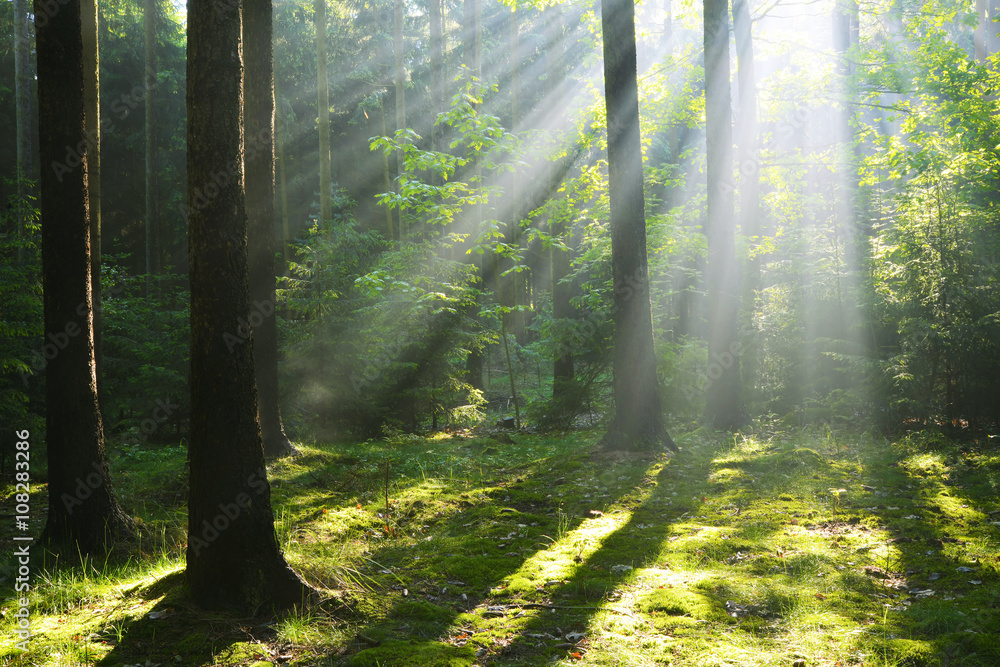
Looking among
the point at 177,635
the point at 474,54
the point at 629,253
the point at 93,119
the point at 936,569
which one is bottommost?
the point at 936,569

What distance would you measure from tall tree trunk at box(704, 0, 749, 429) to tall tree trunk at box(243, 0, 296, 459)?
288 inches

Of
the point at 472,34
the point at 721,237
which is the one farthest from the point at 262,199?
the point at 472,34

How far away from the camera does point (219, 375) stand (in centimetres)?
365

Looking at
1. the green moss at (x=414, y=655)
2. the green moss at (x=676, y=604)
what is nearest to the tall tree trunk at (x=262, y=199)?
the green moss at (x=414, y=655)

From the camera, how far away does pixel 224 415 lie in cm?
365

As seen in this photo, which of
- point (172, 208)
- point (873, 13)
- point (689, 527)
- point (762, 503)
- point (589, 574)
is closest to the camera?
point (589, 574)

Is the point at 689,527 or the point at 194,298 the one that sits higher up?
the point at 194,298

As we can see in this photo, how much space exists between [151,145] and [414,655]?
809 inches

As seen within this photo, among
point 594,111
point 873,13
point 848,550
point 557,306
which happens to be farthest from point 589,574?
point 873,13

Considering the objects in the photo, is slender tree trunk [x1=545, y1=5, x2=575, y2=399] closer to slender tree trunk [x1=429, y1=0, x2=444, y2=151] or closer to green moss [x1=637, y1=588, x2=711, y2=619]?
slender tree trunk [x1=429, y1=0, x2=444, y2=151]

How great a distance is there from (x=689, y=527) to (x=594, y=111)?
10031mm

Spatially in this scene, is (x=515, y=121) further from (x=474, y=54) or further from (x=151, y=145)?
(x=151, y=145)

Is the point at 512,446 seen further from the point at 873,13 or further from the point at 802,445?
the point at 873,13

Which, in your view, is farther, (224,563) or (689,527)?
(689,527)
